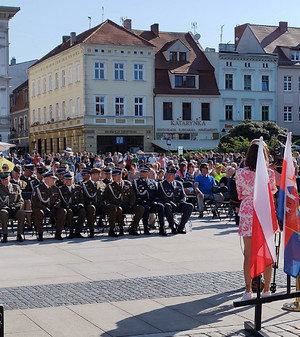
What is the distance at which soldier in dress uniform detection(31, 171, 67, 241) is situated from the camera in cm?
1491

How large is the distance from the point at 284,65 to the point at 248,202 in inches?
2153

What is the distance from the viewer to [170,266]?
37.4 feet

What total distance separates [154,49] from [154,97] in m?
4.03

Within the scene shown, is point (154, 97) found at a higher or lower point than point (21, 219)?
higher

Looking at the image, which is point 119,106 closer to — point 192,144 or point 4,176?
point 192,144

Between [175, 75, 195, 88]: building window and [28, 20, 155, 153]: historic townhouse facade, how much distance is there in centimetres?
242

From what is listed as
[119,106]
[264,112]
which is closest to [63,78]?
[119,106]

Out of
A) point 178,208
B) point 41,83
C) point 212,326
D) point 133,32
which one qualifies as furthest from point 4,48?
point 212,326

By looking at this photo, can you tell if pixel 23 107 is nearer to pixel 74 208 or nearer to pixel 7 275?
pixel 74 208

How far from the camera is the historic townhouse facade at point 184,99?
2293 inches

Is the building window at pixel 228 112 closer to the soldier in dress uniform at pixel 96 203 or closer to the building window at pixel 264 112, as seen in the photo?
the building window at pixel 264 112

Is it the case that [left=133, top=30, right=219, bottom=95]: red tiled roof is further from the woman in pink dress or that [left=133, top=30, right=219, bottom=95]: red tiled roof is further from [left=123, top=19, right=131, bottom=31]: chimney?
the woman in pink dress

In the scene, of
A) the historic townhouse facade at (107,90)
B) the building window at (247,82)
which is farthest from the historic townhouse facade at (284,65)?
the historic townhouse facade at (107,90)

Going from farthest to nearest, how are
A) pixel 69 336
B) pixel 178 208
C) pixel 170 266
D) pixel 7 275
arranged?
pixel 178 208, pixel 170 266, pixel 7 275, pixel 69 336
